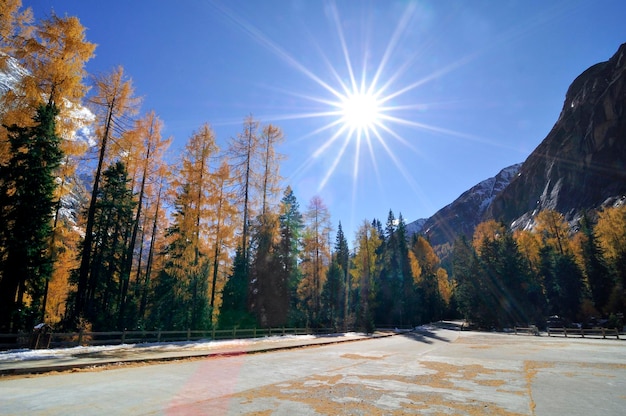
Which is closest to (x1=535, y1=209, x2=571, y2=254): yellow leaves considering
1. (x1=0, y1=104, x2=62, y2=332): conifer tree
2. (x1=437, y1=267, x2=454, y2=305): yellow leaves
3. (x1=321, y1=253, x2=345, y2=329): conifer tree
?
(x1=437, y1=267, x2=454, y2=305): yellow leaves

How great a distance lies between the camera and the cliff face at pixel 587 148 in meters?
72.8

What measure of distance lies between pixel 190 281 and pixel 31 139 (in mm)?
13278

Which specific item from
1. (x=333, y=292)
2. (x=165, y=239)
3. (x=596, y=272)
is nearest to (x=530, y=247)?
(x=596, y=272)

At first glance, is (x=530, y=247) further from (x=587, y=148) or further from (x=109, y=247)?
(x=109, y=247)

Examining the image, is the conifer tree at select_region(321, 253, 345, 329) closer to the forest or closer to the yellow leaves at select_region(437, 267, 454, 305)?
the forest

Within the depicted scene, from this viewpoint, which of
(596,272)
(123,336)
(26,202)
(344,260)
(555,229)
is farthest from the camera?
(344,260)

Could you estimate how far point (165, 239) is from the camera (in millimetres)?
29391

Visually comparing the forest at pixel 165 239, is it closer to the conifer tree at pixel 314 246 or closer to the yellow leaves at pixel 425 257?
the conifer tree at pixel 314 246

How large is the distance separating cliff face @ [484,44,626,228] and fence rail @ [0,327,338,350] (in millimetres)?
70295

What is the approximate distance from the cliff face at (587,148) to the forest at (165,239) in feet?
90.2

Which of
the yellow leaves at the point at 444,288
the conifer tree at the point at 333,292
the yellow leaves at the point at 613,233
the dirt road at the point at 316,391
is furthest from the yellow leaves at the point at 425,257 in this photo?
the dirt road at the point at 316,391

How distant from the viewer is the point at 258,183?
90.8 ft

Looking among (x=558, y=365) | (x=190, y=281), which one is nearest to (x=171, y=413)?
(x=558, y=365)

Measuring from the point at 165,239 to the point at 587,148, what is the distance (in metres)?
104
